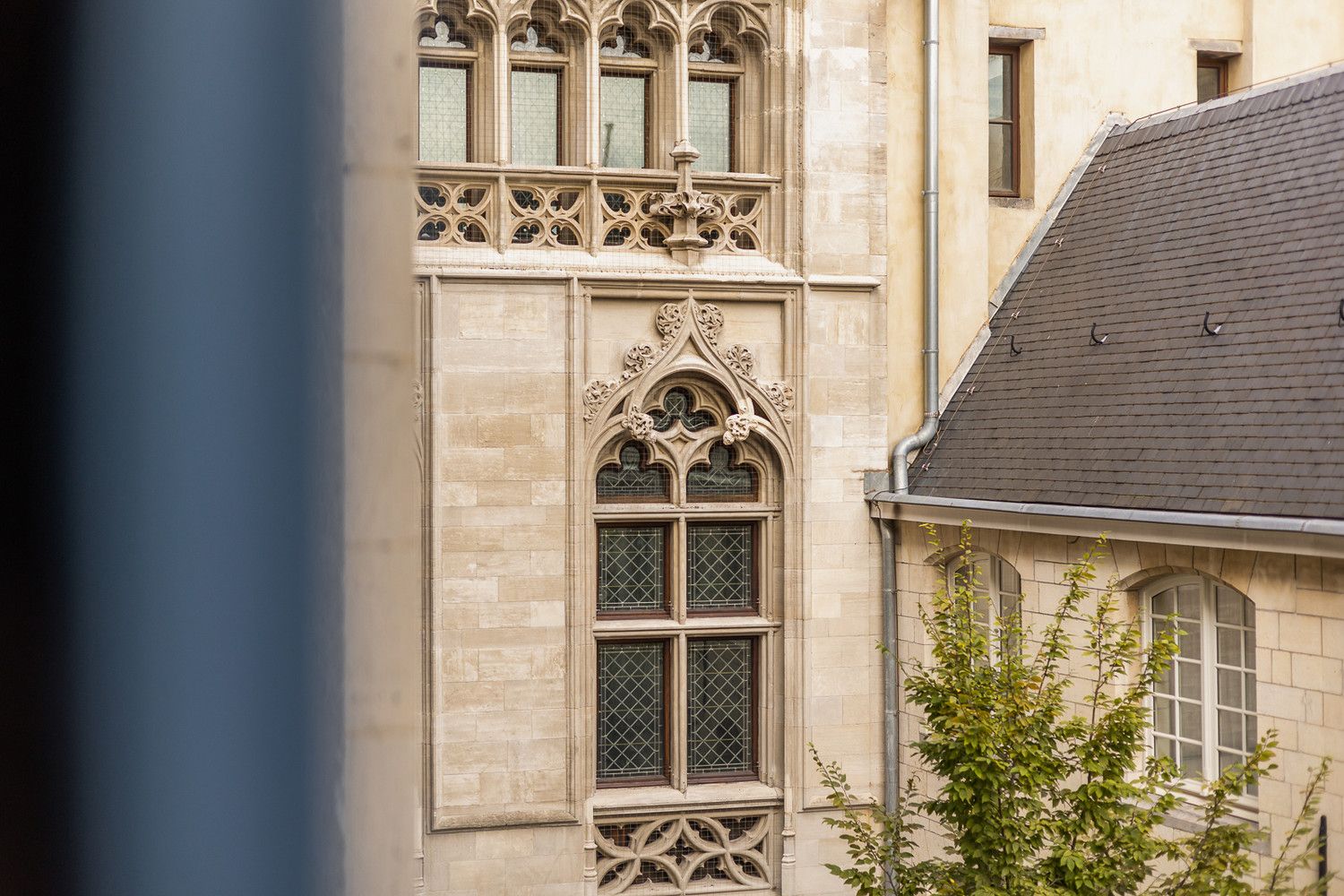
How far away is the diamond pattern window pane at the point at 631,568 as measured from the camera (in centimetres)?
1127

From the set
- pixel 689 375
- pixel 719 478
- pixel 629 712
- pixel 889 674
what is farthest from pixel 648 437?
pixel 889 674

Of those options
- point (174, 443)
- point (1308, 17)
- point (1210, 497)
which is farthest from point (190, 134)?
point (1308, 17)

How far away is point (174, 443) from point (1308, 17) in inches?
593

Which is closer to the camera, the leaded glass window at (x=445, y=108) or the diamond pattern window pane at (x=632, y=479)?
the leaded glass window at (x=445, y=108)

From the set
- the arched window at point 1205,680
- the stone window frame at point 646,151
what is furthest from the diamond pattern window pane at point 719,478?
the arched window at point 1205,680

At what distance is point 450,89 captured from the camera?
10.9 metres

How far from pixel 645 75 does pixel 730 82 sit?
0.71 metres

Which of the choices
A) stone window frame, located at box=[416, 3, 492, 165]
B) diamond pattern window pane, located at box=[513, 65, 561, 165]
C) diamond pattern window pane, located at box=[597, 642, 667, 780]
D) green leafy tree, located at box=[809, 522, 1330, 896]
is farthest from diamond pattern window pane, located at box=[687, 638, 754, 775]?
stone window frame, located at box=[416, 3, 492, 165]

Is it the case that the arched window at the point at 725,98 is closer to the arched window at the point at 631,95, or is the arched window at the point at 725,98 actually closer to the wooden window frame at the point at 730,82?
the wooden window frame at the point at 730,82

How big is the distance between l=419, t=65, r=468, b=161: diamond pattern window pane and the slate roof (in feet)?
14.7

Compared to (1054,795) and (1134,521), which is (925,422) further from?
(1054,795)

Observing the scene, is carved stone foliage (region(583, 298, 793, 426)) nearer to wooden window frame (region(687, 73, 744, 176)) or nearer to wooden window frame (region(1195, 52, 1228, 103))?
wooden window frame (region(687, 73, 744, 176))

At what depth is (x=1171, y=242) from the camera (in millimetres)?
10609

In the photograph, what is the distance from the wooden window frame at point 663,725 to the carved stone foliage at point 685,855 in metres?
0.30
